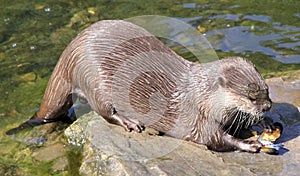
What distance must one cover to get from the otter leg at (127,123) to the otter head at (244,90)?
2.04 ft

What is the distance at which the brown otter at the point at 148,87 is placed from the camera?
12.5 feet

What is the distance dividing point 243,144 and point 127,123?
809 millimetres

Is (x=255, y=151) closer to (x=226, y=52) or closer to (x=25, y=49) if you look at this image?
(x=226, y=52)

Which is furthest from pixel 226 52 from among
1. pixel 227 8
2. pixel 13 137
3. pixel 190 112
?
pixel 13 137

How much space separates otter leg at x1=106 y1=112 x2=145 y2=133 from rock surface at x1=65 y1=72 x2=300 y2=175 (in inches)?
1.4

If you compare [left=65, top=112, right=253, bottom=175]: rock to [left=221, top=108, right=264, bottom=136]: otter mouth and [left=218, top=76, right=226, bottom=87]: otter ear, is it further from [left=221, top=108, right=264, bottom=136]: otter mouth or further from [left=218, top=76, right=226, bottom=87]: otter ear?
[left=218, top=76, right=226, bottom=87]: otter ear

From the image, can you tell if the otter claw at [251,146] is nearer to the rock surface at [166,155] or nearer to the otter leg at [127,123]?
the rock surface at [166,155]

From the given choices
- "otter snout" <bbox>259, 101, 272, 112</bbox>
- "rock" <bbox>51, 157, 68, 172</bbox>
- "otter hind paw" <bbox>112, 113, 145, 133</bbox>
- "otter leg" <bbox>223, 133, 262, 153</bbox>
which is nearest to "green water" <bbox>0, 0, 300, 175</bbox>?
"rock" <bbox>51, 157, 68, 172</bbox>

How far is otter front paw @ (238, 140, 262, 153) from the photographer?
3.72 meters

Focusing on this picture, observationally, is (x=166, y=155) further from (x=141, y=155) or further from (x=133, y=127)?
(x=133, y=127)

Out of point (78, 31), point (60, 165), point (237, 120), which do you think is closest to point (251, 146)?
point (237, 120)

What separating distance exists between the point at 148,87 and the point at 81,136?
0.63 metres

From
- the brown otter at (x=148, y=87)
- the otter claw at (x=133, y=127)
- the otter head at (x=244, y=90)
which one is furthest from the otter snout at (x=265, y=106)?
the otter claw at (x=133, y=127)

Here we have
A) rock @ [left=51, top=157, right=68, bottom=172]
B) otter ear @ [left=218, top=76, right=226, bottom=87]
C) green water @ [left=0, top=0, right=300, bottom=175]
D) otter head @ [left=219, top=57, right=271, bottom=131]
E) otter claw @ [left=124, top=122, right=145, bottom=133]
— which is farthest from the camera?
green water @ [left=0, top=0, right=300, bottom=175]
